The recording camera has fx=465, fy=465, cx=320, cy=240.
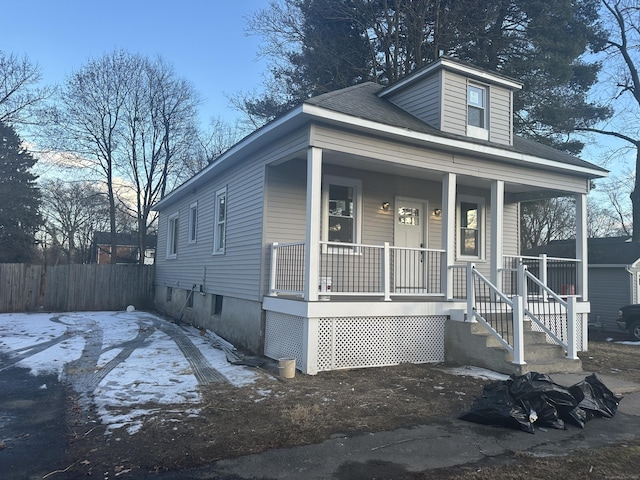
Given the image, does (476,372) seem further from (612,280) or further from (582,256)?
(612,280)

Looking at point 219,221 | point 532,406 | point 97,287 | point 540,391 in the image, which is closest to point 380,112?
point 219,221

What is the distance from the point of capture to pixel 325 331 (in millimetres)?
7270

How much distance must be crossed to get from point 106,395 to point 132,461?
7.44 feet

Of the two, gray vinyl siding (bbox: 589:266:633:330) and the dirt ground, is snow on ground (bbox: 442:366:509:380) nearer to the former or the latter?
the dirt ground

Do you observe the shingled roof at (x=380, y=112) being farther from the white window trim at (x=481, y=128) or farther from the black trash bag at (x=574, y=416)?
the black trash bag at (x=574, y=416)

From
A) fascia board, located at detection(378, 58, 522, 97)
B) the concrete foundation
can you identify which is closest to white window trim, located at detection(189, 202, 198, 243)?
the concrete foundation

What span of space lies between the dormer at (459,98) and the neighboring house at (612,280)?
11.1 m

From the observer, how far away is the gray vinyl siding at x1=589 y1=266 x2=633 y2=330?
17.8 meters

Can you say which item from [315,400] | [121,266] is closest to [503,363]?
[315,400]

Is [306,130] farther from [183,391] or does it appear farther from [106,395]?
[106,395]

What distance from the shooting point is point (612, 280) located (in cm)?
1822

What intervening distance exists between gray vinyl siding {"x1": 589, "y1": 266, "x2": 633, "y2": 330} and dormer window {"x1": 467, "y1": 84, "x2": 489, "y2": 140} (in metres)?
11.6

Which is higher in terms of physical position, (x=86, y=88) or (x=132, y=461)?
(x=86, y=88)

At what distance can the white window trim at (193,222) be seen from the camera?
44.8ft
